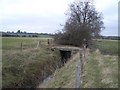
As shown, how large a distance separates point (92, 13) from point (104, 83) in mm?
45893

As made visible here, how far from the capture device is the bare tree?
Result: 49.0 metres

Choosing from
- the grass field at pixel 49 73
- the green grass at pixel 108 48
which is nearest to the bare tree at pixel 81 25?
the green grass at pixel 108 48

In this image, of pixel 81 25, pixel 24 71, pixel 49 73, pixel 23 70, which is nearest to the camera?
pixel 24 71

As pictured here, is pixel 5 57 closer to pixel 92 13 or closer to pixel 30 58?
pixel 30 58

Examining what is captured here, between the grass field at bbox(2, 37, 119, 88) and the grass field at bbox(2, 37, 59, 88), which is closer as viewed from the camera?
the grass field at bbox(2, 37, 119, 88)

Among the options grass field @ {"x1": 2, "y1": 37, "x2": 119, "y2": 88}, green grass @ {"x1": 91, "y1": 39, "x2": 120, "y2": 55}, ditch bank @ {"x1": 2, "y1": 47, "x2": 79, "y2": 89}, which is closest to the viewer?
grass field @ {"x1": 2, "y1": 37, "x2": 119, "y2": 88}

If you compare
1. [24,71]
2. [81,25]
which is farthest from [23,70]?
[81,25]

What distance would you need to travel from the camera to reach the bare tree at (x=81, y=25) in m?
49.0

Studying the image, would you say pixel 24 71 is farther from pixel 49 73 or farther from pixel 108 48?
pixel 108 48

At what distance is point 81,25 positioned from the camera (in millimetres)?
50719

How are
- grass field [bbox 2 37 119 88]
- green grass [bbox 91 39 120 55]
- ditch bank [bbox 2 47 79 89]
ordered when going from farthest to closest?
green grass [bbox 91 39 120 55], ditch bank [bbox 2 47 79 89], grass field [bbox 2 37 119 88]

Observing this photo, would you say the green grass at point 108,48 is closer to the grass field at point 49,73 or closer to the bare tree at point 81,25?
the bare tree at point 81,25

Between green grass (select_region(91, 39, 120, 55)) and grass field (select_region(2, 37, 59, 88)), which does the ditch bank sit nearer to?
grass field (select_region(2, 37, 59, 88))

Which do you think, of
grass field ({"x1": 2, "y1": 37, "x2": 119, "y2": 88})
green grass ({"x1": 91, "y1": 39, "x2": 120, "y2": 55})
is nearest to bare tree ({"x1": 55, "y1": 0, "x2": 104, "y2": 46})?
green grass ({"x1": 91, "y1": 39, "x2": 120, "y2": 55})
